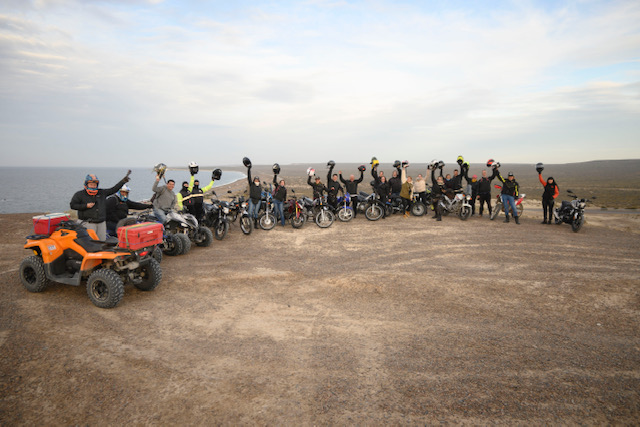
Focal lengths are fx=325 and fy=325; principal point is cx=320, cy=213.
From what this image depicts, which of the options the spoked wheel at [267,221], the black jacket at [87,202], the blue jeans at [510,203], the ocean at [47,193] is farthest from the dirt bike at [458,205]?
the black jacket at [87,202]

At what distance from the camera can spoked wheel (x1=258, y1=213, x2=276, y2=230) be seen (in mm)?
11945

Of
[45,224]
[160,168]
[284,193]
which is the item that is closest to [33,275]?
[45,224]

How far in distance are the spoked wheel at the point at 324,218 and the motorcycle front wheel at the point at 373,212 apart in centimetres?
191

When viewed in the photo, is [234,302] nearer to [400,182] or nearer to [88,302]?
[88,302]

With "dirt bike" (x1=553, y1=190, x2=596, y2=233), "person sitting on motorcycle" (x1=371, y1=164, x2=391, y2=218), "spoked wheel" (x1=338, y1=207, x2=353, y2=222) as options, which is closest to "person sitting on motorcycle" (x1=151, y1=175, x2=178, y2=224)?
"spoked wheel" (x1=338, y1=207, x2=353, y2=222)

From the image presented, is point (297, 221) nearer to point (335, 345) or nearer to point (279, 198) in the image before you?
point (279, 198)

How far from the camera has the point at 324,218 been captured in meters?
12.2

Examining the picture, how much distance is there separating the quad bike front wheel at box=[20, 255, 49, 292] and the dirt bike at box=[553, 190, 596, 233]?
14797mm

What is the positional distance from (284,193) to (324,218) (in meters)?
1.81

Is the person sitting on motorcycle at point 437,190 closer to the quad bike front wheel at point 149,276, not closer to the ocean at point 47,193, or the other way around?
the ocean at point 47,193

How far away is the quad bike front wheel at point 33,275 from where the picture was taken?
231 inches

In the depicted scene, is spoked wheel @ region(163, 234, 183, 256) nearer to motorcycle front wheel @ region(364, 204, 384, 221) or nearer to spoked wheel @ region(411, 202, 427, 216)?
motorcycle front wheel @ region(364, 204, 384, 221)

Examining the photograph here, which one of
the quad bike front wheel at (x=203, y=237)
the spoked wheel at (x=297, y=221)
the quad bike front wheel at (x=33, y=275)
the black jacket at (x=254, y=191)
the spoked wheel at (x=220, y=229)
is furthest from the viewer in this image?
the spoked wheel at (x=297, y=221)

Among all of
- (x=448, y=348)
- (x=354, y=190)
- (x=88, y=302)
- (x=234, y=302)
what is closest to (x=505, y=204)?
(x=354, y=190)
